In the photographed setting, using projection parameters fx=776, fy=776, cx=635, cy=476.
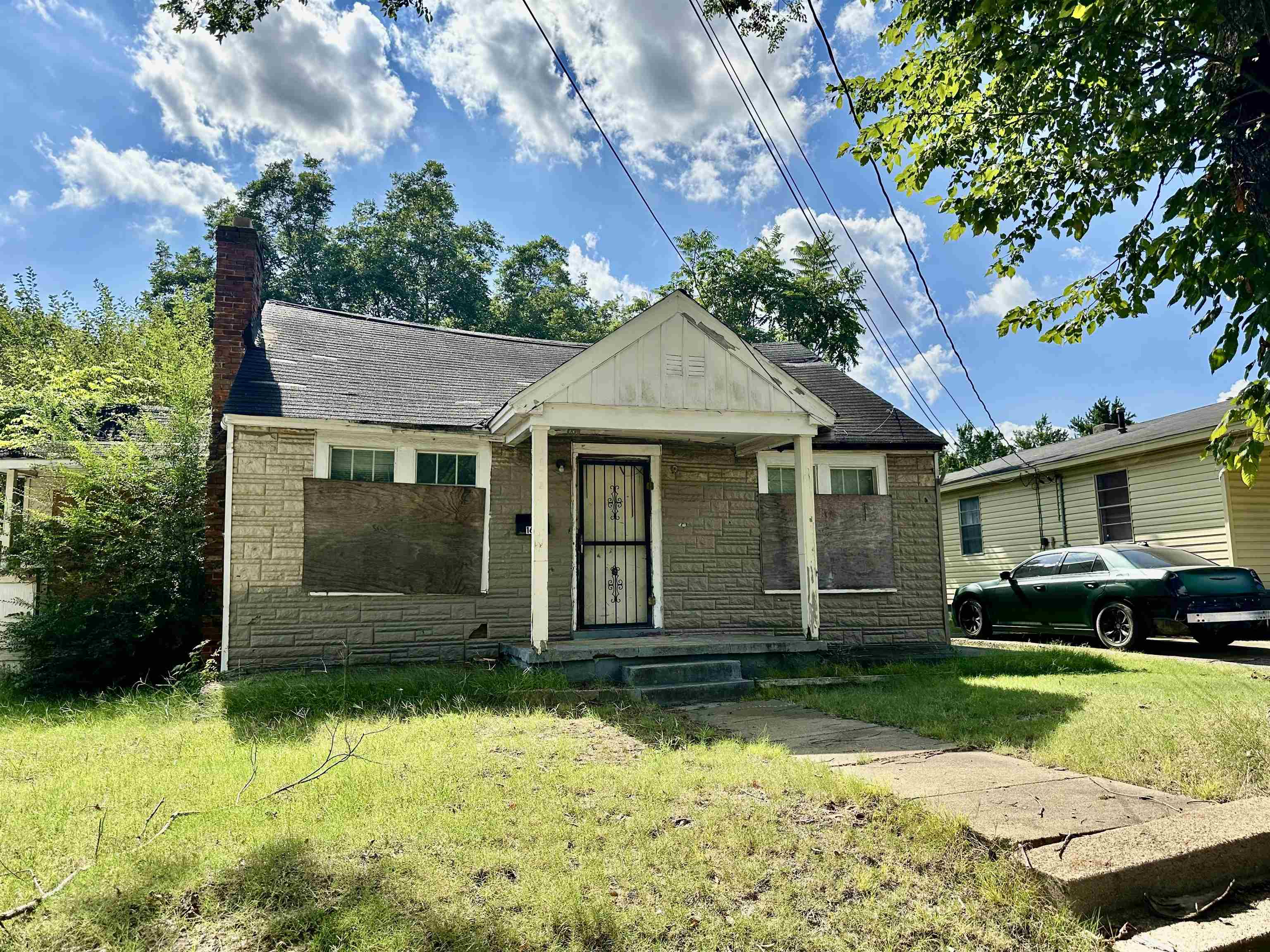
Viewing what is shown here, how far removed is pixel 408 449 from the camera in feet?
31.3

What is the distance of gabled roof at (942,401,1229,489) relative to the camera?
46.1 ft

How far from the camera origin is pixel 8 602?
10078 millimetres

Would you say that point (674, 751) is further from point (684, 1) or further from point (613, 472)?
point (684, 1)

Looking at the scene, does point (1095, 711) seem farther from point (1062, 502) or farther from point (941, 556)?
point (1062, 502)

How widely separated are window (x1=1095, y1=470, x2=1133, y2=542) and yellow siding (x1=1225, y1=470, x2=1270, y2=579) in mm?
2004

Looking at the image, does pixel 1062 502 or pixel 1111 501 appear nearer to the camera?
pixel 1111 501

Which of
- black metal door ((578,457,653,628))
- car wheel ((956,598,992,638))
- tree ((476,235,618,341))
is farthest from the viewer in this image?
tree ((476,235,618,341))

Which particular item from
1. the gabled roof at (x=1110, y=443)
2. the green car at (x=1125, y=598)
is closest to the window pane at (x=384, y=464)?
the green car at (x=1125, y=598)

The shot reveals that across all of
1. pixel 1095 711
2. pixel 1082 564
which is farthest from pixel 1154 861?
pixel 1082 564

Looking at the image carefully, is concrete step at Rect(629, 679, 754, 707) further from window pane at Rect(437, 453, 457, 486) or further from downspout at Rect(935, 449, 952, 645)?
downspout at Rect(935, 449, 952, 645)

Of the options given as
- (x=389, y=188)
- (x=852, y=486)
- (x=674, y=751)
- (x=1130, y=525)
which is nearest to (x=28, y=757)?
(x=674, y=751)

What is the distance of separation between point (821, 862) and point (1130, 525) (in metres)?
15.1

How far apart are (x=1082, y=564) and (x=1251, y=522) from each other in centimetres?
386

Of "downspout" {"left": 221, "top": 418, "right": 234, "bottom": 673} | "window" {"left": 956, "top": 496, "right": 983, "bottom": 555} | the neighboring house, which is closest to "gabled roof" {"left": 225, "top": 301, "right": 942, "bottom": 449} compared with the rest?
"downspout" {"left": 221, "top": 418, "right": 234, "bottom": 673}
